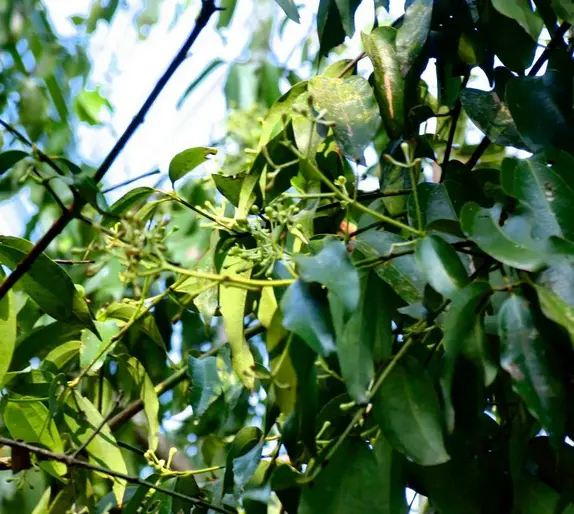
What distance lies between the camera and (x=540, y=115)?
60 centimetres

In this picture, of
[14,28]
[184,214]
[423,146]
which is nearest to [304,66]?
[184,214]

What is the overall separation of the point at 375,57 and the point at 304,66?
3.72 ft

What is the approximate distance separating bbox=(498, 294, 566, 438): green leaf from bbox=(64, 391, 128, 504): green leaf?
379 mm

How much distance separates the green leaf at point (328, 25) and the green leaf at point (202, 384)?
29 cm

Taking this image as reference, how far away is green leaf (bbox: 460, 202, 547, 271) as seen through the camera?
454 millimetres

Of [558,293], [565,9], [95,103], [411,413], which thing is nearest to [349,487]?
[411,413]

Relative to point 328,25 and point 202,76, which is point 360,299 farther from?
point 202,76

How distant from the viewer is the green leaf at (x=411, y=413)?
475 millimetres

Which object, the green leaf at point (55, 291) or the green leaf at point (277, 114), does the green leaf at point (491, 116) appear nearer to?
the green leaf at point (277, 114)

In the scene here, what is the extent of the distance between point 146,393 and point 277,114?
265 mm

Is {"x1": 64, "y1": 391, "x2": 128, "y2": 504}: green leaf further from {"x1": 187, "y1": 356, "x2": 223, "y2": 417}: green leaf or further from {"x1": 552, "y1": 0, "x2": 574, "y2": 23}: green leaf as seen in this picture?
{"x1": 552, "y1": 0, "x2": 574, "y2": 23}: green leaf

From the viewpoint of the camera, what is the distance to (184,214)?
1325 mm

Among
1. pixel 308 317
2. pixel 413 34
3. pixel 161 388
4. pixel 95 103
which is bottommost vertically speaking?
pixel 161 388

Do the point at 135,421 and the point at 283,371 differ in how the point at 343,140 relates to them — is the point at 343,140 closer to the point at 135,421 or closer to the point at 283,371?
the point at 283,371
